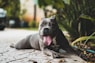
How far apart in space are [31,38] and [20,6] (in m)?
12.7

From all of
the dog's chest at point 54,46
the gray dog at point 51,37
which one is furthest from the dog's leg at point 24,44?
the dog's chest at point 54,46

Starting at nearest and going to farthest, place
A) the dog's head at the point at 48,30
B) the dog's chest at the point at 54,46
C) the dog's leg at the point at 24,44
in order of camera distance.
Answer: the dog's head at the point at 48,30, the dog's chest at the point at 54,46, the dog's leg at the point at 24,44

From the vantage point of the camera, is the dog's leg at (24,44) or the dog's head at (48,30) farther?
the dog's leg at (24,44)

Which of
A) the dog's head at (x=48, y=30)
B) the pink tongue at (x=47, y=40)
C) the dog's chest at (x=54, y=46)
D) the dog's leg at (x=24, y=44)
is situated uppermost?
the dog's head at (x=48, y=30)

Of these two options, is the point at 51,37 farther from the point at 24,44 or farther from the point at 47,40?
the point at 24,44

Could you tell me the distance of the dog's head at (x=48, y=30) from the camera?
4730 millimetres

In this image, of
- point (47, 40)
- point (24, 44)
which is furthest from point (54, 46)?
point (24, 44)

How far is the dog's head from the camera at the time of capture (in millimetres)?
4730

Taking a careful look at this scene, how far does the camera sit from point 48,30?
4742mm

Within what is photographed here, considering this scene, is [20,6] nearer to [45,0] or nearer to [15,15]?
[15,15]

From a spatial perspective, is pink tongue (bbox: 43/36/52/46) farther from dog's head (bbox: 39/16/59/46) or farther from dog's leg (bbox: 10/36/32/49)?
dog's leg (bbox: 10/36/32/49)

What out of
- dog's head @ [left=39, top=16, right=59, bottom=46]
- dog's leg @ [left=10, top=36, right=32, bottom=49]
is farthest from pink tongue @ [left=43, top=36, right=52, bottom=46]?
dog's leg @ [left=10, top=36, right=32, bottom=49]

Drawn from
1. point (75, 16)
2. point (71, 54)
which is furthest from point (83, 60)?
point (75, 16)

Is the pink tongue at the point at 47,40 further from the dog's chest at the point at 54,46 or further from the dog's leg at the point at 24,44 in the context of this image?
the dog's leg at the point at 24,44
